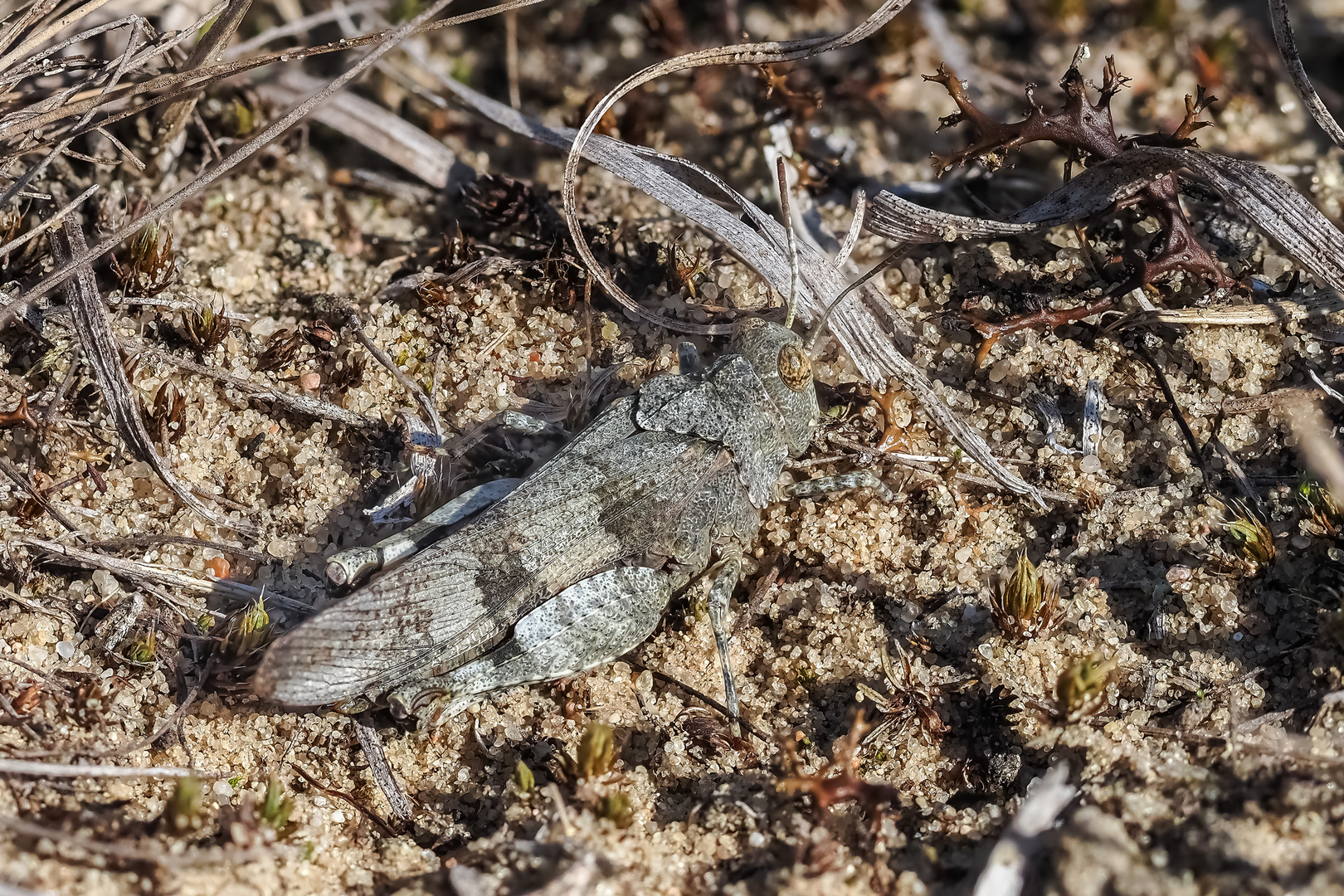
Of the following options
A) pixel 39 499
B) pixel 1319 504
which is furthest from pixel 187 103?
pixel 1319 504

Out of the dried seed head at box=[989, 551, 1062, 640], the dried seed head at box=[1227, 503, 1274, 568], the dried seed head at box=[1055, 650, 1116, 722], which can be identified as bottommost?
the dried seed head at box=[1055, 650, 1116, 722]

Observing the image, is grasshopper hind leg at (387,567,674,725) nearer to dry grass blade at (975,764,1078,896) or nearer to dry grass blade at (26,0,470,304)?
dry grass blade at (975,764,1078,896)

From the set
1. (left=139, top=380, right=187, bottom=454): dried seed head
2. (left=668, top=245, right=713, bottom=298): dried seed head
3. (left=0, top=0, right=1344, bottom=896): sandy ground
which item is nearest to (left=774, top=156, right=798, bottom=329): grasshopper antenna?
(left=0, top=0, right=1344, bottom=896): sandy ground

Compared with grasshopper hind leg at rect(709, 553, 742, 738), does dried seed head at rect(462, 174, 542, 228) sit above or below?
above

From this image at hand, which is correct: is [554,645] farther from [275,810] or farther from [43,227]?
[43,227]

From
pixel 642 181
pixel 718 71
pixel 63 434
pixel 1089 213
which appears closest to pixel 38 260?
pixel 63 434

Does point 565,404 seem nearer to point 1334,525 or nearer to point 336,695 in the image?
point 336,695
